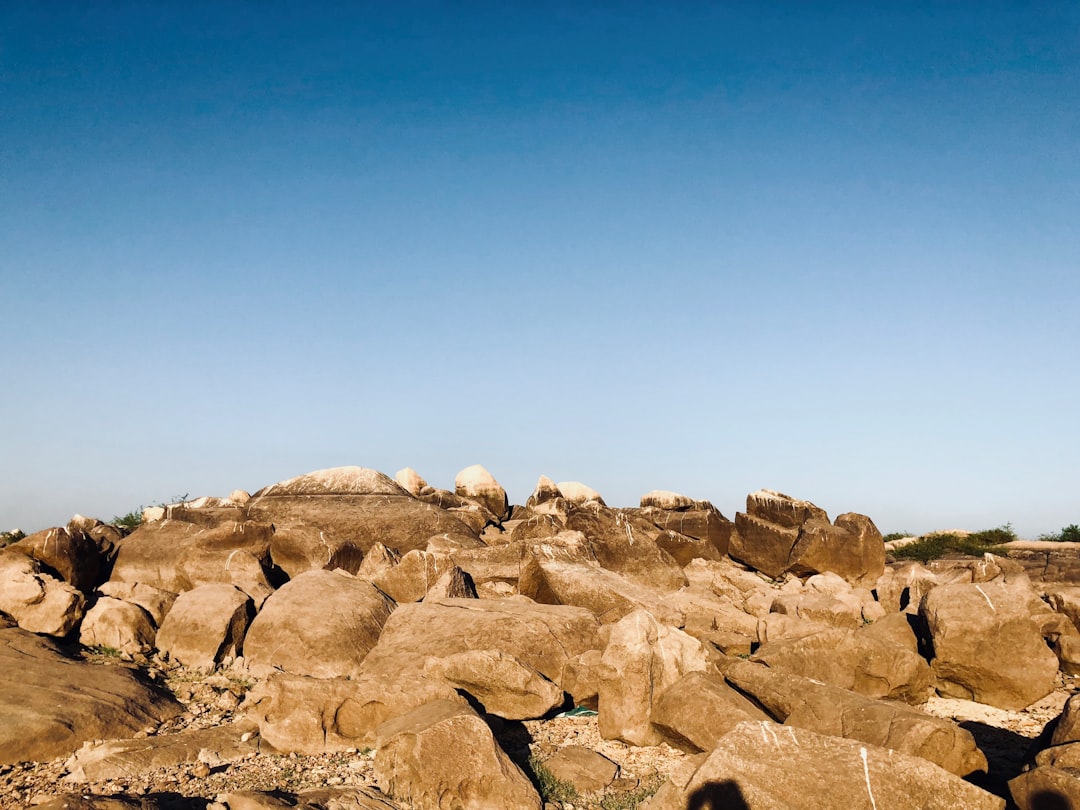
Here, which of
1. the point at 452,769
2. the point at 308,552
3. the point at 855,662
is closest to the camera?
the point at 452,769

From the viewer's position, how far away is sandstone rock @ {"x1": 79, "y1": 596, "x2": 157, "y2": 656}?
9445 mm

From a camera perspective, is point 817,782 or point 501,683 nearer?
point 817,782

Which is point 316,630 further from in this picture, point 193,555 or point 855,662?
point 855,662

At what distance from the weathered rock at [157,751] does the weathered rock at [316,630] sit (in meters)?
1.60

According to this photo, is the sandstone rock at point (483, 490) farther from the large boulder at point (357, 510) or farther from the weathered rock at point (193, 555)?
the weathered rock at point (193, 555)

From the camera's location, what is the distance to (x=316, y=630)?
895cm

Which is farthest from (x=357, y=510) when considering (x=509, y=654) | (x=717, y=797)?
(x=717, y=797)

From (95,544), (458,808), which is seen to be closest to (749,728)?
(458,808)

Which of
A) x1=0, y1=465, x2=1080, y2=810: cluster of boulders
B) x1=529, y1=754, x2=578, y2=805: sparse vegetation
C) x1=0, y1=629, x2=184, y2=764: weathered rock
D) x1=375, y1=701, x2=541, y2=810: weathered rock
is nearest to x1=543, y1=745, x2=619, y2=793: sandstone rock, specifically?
x1=529, y1=754, x2=578, y2=805: sparse vegetation

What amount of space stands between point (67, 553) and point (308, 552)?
138 inches

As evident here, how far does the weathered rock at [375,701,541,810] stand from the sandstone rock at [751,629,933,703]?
3.75 metres

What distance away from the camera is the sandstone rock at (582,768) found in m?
6.29

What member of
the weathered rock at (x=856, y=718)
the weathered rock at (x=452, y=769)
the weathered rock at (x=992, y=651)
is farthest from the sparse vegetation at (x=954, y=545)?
the weathered rock at (x=452, y=769)

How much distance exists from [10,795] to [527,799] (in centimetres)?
369
